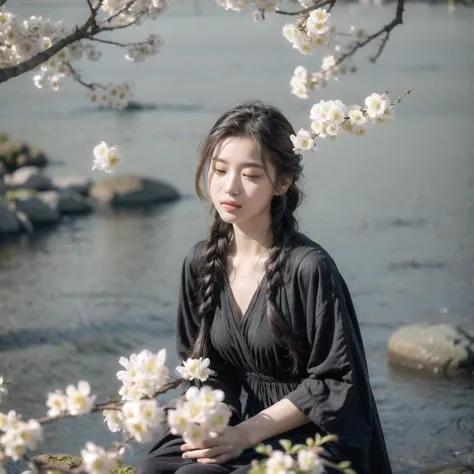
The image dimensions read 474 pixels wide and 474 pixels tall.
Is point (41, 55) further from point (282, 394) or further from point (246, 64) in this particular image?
point (246, 64)

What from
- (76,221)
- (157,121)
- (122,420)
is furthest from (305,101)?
(122,420)

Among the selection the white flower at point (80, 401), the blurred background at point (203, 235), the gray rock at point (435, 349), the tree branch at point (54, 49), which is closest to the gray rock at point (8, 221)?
the blurred background at point (203, 235)

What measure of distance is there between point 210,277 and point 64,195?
9.15 m

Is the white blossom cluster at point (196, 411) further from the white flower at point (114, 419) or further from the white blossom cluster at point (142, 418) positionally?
the white flower at point (114, 419)

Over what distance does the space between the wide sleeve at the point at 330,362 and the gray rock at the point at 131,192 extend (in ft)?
30.8

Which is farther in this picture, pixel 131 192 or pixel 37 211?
pixel 131 192

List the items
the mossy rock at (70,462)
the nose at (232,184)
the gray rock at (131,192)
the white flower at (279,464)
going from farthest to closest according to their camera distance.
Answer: the gray rock at (131,192)
the mossy rock at (70,462)
the nose at (232,184)
the white flower at (279,464)

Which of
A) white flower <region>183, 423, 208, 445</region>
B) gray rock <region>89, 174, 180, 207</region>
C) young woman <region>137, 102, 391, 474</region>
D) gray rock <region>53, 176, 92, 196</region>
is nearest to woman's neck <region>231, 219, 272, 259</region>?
young woman <region>137, 102, 391, 474</region>

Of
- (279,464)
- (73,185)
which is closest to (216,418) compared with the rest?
(279,464)

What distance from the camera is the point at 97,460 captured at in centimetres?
259

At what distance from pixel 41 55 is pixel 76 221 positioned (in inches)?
309

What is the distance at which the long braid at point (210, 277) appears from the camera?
3.44 metres

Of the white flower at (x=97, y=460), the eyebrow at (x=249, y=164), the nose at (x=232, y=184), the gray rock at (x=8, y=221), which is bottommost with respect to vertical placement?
the gray rock at (x=8, y=221)

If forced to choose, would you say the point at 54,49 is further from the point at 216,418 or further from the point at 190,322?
the point at 216,418
